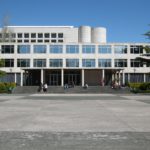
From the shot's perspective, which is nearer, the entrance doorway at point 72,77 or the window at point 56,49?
the entrance doorway at point 72,77

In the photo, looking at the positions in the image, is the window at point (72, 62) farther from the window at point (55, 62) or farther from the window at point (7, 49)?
the window at point (7, 49)

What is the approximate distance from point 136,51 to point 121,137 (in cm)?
7017

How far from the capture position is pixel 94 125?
40.4 ft

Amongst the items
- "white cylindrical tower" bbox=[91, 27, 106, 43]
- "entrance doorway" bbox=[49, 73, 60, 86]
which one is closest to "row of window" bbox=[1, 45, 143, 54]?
"entrance doorway" bbox=[49, 73, 60, 86]

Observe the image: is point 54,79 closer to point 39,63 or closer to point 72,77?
point 72,77

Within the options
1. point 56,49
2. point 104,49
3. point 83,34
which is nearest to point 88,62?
point 104,49

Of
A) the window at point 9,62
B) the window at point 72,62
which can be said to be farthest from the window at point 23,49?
the window at point 72,62

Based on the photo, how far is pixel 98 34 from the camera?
113500mm

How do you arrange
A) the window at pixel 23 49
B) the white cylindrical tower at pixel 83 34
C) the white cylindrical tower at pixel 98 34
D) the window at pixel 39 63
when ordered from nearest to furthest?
1. the window at pixel 39 63
2. the window at pixel 23 49
3. the white cylindrical tower at pixel 83 34
4. the white cylindrical tower at pixel 98 34

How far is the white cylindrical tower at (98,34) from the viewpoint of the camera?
11312cm

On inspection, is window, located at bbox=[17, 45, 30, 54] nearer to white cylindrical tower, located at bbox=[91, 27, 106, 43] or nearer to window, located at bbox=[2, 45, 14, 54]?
window, located at bbox=[2, 45, 14, 54]

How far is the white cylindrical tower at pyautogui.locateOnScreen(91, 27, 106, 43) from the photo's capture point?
371ft

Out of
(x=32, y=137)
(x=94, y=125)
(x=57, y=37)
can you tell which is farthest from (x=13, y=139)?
(x=57, y=37)

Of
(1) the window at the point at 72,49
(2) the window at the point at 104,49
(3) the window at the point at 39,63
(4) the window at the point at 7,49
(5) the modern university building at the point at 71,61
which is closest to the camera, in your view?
(5) the modern university building at the point at 71,61
